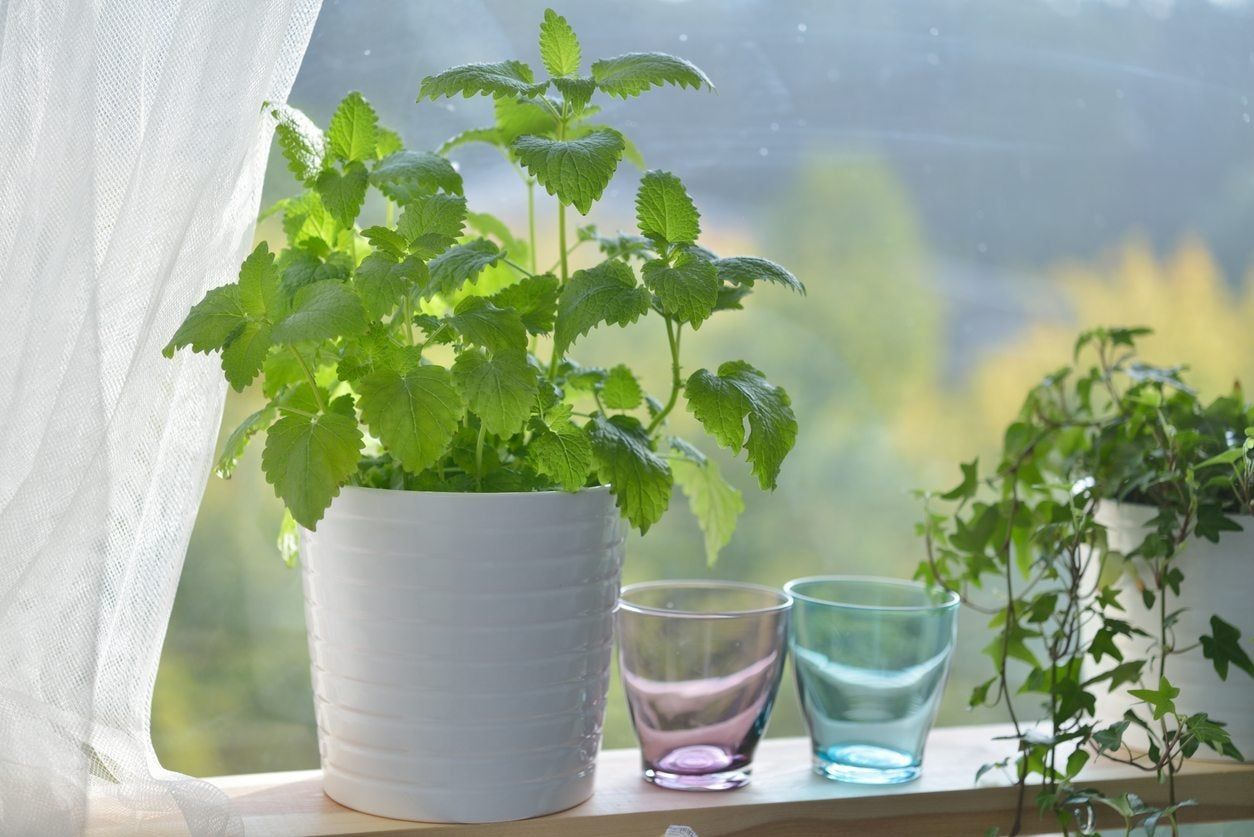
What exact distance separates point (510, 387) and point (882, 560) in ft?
1.82

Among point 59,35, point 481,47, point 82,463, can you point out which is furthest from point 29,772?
point 481,47

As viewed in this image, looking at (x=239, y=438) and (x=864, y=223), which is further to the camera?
(x=864, y=223)

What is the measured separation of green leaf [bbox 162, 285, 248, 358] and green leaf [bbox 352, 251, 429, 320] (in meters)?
0.07

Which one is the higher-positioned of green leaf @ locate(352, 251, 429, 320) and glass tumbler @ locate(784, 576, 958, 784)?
green leaf @ locate(352, 251, 429, 320)

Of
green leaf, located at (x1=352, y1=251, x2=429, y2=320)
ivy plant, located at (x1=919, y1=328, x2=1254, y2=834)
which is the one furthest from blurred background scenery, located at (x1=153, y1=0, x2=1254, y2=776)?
green leaf, located at (x1=352, y1=251, x2=429, y2=320)

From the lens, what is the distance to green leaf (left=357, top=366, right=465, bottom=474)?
666 millimetres

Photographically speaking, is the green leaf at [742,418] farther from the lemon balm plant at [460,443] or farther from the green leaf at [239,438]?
the green leaf at [239,438]

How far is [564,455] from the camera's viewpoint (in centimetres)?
71

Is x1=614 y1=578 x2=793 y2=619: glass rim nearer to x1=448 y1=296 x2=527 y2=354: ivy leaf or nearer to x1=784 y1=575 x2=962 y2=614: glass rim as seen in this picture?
x1=784 y1=575 x2=962 y2=614: glass rim

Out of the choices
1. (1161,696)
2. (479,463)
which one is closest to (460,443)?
(479,463)

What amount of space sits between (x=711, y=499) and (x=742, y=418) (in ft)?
0.58

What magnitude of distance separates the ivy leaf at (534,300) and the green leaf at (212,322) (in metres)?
0.15

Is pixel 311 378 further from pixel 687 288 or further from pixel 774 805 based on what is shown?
pixel 774 805

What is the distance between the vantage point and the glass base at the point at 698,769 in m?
0.85
